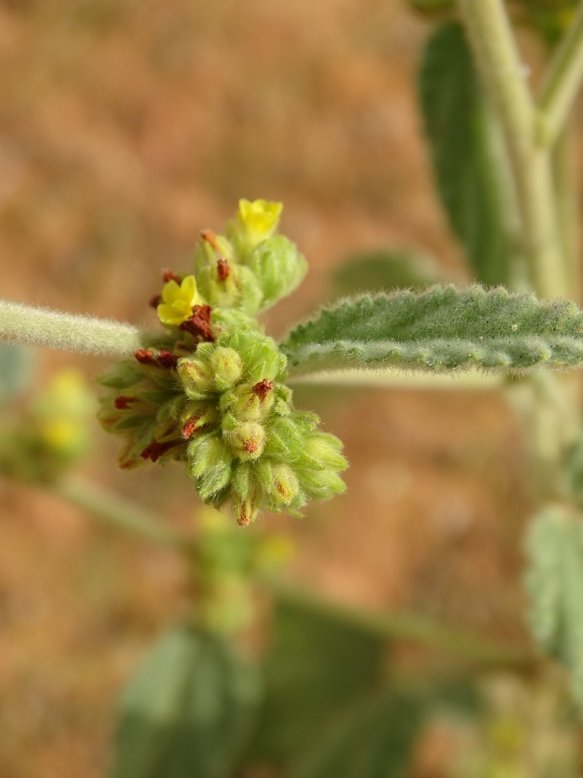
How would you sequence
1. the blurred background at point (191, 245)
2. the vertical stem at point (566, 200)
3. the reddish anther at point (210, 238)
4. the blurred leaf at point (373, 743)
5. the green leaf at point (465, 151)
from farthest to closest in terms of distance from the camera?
the blurred background at point (191, 245)
the blurred leaf at point (373, 743)
the vertical stem at point (566, 200)
the green leaf at point (465, 151)
the reddish anther at point (210, 238)

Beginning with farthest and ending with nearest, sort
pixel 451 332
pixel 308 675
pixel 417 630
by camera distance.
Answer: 1. pixel 308 675
2. pixel 417 630
3. pixel 451 332

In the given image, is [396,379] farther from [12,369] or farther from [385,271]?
[12,369]

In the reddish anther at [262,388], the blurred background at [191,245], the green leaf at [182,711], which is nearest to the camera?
the reddish anther at [262,388]

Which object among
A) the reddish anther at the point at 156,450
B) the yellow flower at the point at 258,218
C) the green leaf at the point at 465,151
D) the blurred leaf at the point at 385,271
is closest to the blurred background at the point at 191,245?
the blurred leaf at the point at 385,271

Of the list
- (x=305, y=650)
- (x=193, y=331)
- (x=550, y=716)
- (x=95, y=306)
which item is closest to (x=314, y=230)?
(x=95, y=306)

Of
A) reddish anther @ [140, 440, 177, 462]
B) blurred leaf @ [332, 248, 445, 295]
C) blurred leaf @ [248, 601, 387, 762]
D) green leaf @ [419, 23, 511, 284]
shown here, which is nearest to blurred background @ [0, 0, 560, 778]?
blurred leaf @ [248, 601, 387, 762]

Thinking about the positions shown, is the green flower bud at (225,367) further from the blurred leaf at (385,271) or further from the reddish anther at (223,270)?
the blurred leaf at (385,271)

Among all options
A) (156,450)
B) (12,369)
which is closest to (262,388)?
Result: (156,450)
